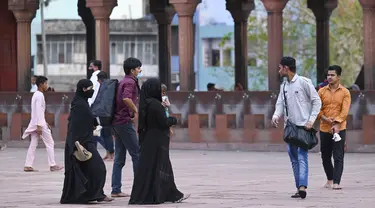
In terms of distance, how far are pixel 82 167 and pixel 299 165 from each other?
2683 mm

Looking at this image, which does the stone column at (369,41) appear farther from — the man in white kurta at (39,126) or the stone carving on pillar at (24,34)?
the stone carving on pillar at (24,34)

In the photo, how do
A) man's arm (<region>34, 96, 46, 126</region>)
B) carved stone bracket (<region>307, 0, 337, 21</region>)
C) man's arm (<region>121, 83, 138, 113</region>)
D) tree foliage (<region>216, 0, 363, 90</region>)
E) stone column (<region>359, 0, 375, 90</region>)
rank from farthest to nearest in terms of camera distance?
tree foliage (<region>216, 0, 363, 90</region>), carved stone bracket (<region>307, 0, 337, 21</region>), stone column (<region>359, 0, 375, 90</region>), man's arm (<region>34, 96, 46, 126</region>), man's arm (<region>121, 83, 138, 113</region>)

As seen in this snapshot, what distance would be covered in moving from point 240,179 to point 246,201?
146 inches

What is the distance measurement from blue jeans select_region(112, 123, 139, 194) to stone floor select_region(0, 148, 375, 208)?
1.28 feet

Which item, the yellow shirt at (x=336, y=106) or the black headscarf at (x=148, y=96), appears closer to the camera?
the black headscarf at (x=148, y=96)

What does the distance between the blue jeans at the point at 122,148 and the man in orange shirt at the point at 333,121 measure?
263cm

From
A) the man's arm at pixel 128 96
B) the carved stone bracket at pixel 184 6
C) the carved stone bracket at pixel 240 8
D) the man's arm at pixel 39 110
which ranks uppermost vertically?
the carved stone bracket at pixel 240 8

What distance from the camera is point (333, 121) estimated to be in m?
17.8

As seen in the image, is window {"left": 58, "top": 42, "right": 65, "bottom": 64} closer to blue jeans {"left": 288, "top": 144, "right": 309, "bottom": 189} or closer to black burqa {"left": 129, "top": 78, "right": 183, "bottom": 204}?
blue jeans {"left": 288, "top": 144, "right": 309, "bottom": 189}

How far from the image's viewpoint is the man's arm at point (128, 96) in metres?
17.2

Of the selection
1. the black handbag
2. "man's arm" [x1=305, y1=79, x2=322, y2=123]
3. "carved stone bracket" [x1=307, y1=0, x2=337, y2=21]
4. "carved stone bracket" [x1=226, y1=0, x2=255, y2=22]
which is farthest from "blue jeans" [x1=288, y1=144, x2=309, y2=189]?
"carved stone bracket" [x1=226, y1=0, x2=255, y2=22]

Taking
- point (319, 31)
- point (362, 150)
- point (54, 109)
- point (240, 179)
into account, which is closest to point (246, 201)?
point (240, 179)

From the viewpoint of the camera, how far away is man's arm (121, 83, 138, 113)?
56.6ft

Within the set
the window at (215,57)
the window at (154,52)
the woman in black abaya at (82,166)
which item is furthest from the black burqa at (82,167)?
the window at (154,52)
